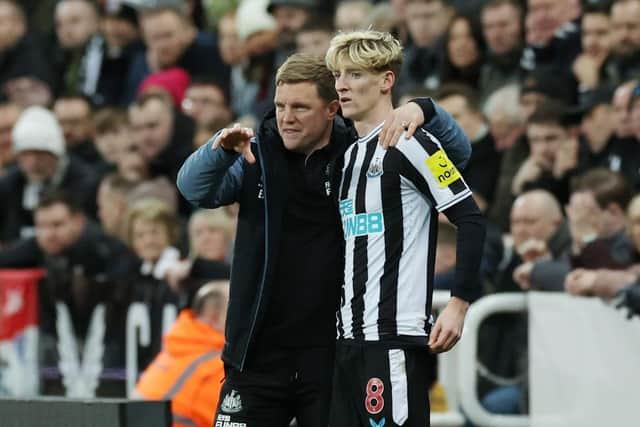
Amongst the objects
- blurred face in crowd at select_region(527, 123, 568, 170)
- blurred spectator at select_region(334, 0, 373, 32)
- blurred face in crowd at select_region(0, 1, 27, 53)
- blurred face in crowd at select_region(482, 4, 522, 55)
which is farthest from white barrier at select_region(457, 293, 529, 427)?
blurred face in crowd at select_region(0, 1, 27, 53)

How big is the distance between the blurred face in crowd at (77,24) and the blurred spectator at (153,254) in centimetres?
431

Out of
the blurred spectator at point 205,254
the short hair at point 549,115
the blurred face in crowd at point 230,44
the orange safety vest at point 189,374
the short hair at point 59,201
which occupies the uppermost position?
the blurred face in crowd at point 230,44

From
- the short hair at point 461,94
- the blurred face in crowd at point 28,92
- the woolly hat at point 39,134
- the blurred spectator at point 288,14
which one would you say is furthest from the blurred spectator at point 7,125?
the short hair at point 461,94

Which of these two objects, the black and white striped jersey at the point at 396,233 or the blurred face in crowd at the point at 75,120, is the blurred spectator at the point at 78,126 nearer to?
the blurred face in crowd at the point at 75,120

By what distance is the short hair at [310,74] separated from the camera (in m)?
5.98

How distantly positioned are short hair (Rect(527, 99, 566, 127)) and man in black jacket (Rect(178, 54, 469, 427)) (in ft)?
14.1

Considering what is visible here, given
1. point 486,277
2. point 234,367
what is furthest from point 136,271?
point 234,367

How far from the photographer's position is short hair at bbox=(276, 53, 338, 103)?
598cm

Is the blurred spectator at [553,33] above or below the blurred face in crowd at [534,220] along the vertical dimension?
above

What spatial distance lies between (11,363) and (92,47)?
5002 mm

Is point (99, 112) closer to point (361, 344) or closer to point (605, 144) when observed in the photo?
point (605, 144)

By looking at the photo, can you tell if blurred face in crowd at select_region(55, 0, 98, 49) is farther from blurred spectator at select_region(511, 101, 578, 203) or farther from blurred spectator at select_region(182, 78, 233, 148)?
blurred spectator at select_region(511, 101, 578, 203)

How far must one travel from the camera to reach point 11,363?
11.4m

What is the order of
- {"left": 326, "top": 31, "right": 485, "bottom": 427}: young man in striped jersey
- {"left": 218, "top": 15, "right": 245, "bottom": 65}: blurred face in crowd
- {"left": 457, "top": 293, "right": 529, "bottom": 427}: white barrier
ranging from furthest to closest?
{"left": 218, "top": 15, "right": 245, "bottom": 65}: blurred face in crowd → {"left": 457, "top": 293, "right": 529, "bottom": 427}: white barrier → {"left": 326, "top": 31, "right": 485, "bottom": 427}: young man in striped jersey
